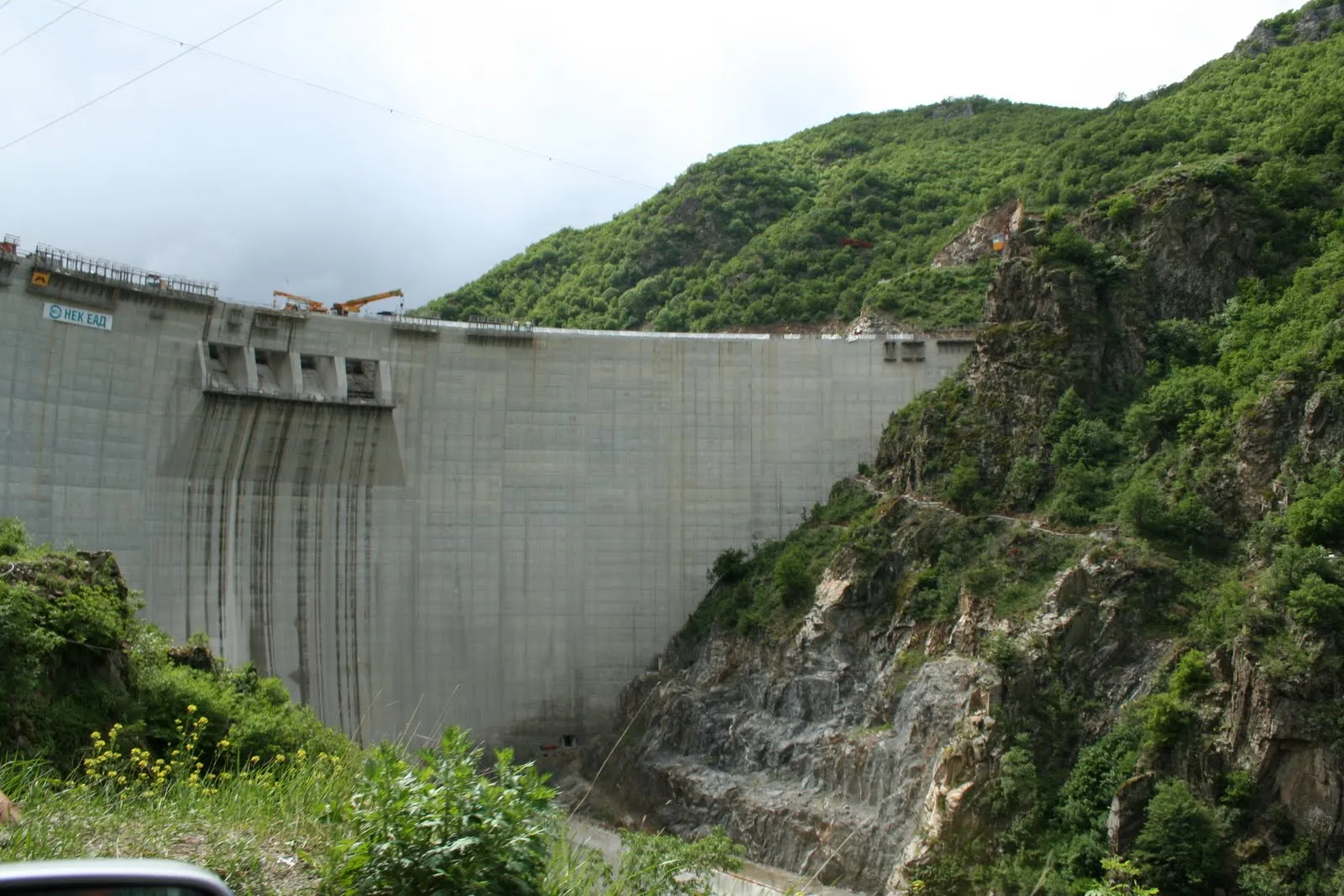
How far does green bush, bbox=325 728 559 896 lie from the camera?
8.13 metres

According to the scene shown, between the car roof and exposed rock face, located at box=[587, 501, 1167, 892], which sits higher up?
the car roof

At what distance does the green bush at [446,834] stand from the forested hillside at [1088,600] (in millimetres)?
21391

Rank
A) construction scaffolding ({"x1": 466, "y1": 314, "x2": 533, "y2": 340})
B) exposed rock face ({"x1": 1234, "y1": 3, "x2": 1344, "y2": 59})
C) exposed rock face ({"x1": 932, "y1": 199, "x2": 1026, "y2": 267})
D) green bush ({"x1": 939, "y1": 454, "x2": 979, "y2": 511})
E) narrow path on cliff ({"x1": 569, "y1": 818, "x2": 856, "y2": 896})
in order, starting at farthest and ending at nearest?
exposed rock face ({"x1": 1234, "y1": 3, "x2": 1344, "y2": 59}) → exposed rock face ({"x1": 932, "y1": 199, "x2": 1026, "y2": 267}) → construction scaffolding ({"x1": 466, "y1": 314, "x2": 533, "y2": 340}) → green bush ({"x1": 939, "y1": 454, "x2": 979, "y2": 511}) → narrow path on cliff ({"x1": 569, "y1": 818, "x2": 856, "y2": 896})

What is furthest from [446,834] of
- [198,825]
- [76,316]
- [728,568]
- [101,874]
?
[728,568]

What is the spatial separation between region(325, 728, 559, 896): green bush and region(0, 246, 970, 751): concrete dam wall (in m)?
27.7

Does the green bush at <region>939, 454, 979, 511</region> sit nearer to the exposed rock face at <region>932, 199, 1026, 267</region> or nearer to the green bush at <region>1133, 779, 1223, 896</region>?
the green bush at <region>1133, 779, 1223, 896</region>

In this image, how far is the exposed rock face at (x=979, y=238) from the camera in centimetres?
6038

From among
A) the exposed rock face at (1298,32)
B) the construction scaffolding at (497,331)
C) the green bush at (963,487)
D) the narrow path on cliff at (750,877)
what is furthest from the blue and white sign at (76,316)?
the exposed rock face at (1298,32)

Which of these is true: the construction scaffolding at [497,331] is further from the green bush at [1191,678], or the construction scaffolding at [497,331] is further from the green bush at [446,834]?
the green bush at [446,834]

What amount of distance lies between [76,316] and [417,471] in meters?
12.2

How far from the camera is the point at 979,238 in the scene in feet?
201

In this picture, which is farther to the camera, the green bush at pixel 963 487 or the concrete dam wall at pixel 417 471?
the green bush at pixel 963 487

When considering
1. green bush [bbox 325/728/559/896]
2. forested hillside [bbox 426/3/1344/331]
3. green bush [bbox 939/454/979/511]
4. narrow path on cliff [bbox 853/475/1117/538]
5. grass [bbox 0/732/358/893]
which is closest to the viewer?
green bush [bbox 325/728/559/896]

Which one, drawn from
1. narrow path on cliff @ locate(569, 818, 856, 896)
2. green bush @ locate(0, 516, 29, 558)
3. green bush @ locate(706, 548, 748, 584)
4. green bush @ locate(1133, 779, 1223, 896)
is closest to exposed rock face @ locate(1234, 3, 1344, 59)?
green bush @ locate(706, 548, 748, 584)
